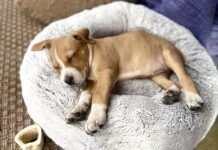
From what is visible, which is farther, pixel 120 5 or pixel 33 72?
pixel 120 5

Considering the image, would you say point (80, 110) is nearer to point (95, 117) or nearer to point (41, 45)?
point (95, 117)

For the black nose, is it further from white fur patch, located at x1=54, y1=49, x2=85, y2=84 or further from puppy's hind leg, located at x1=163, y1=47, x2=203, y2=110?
puppy's hind leg, located at x1=163, y1=47, x2=203, y2=110

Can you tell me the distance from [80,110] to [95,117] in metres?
Result: 0.09

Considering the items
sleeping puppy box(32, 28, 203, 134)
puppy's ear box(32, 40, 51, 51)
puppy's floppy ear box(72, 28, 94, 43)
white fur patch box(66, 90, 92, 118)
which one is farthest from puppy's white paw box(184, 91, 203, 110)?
puppy's ear box(32, 40, 51, 51)

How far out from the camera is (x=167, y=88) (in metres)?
1.54

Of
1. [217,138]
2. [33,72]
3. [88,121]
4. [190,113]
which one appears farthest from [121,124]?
[217,138]

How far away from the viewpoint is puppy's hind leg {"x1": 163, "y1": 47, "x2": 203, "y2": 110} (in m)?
1.40

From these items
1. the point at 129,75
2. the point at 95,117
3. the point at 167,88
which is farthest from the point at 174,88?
the point at 95,117

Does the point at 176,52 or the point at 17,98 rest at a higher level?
the point at 176,52

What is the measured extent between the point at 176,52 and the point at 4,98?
96 centimetres

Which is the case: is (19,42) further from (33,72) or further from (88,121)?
(88,121)

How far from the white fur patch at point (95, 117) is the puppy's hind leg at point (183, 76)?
14.9 inches

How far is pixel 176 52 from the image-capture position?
1642 mm

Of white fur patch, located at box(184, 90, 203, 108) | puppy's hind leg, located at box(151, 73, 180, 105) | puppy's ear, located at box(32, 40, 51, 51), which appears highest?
puppy's ear, located at box(32, 40, 51, 51)
